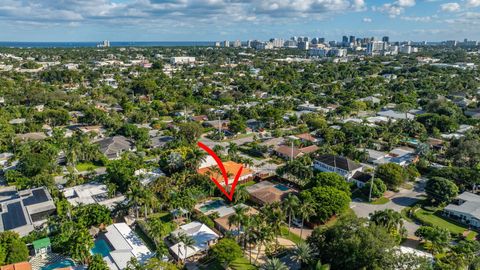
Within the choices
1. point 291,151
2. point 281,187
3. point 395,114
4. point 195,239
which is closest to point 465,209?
point 281,187

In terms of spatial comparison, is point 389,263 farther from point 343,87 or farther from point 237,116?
point 343,87

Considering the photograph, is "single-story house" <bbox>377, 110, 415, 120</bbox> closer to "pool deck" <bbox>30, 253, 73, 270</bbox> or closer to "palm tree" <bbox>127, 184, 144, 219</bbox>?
"palm tree" <bbox>127, 184, 144, 219</bbox>

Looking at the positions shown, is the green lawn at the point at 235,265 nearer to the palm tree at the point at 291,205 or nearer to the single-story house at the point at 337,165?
the palm tree at the point at 291,205

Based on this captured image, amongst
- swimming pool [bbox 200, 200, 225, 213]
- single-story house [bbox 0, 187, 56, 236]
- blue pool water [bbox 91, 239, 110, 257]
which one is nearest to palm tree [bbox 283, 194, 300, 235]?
swimming pool [bbox 200, 200, 225, 213]

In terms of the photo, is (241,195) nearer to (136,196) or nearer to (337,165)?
(136,196)

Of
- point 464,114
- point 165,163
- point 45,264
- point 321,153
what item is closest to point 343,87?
point 464,114

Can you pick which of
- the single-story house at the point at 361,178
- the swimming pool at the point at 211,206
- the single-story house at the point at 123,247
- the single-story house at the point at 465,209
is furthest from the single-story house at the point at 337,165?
the single-story house at the point at 123,247
